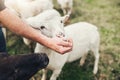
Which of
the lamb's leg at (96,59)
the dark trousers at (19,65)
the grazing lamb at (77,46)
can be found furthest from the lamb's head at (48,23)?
the lamb's leg at (96,59)

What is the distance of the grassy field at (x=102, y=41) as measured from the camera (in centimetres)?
556

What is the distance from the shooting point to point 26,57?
2555mm

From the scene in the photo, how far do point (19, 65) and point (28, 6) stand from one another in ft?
9.03

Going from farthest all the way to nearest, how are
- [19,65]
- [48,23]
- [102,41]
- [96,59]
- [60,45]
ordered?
[102,41]
[96,59]
[48,23]
[60,45]
[19,65]

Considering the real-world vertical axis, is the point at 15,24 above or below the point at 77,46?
above

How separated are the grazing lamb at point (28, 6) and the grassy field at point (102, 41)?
3.42 ft

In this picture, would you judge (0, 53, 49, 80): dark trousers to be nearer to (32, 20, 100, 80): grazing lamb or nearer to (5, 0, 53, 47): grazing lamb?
(32, 20, 100, 80): grazing lamb

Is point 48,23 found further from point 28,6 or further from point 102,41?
point 102,41

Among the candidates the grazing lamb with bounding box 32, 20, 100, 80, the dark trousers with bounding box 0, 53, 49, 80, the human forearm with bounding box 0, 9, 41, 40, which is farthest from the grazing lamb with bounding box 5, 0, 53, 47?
the dark trousers with bounding box 0, 53, 49, 80

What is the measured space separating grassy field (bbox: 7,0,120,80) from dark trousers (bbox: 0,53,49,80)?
2.76 m

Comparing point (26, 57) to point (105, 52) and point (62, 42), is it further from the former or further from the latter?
point (105, 52)

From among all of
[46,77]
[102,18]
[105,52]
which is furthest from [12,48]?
[102,18]

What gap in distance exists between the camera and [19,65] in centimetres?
250

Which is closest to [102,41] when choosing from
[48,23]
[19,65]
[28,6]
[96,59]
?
[96,59]
